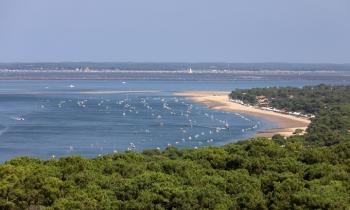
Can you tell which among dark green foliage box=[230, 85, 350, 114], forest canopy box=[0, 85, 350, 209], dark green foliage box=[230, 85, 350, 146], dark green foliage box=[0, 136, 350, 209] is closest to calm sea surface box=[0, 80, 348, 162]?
dark green foliage box=[230, 85, 350, 146]

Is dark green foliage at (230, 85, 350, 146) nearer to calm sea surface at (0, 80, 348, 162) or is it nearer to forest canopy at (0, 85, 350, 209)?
calm sea surface at (0, 80, 348, 162)

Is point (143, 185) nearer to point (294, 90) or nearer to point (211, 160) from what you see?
point (211, 160)

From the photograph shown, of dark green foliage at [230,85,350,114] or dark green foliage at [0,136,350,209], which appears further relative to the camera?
dark green foliage at [230,85,350,114]

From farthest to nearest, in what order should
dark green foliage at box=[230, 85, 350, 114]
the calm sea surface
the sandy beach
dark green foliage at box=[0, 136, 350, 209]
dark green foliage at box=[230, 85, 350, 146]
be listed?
1. dark green foliage at box=[230, 85, 350, 114]
2. the sandy beach
3. the calm sea surface
4. dark green foliage at box=[230, 85, 350, 146]
5. dark green foliage at box=[0, 136, 350, 209]

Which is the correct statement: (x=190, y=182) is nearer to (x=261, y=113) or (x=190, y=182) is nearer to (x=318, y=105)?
(x=261, y=113)

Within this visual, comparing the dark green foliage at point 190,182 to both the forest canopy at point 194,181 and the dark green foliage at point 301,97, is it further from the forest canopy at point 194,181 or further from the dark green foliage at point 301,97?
the dark green foliage at point 301,97

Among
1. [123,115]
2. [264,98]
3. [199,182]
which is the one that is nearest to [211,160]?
[199,182]

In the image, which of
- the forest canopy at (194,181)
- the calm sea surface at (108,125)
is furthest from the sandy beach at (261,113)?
the forest canopy at (194,181)

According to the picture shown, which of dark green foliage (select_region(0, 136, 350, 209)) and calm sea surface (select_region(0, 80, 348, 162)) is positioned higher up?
dark green foliage (select_region(0, 136, 350, 209))
